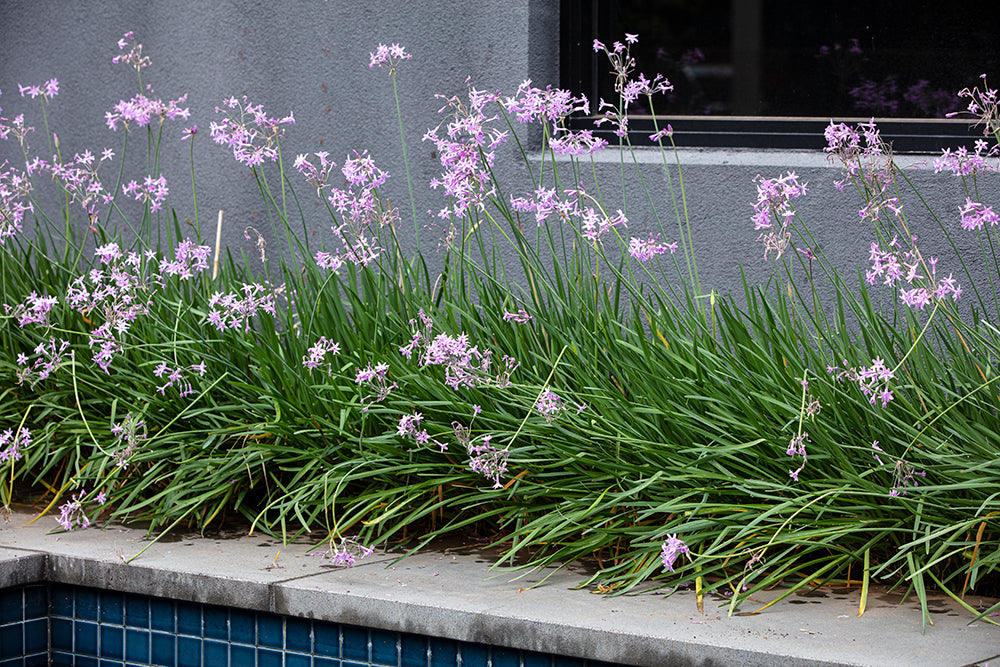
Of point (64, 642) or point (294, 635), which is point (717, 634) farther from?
point (64, 642)

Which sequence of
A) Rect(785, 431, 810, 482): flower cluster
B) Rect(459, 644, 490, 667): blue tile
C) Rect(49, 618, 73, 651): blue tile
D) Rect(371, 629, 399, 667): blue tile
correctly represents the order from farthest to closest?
Rect(49, 618, 73, 651): blue tile → Rect(371, 629, 399, 667): blue tile → Rect(459, 644, 490, 667): blue tile → Rect(785, 431, 810, 482): flower cluster

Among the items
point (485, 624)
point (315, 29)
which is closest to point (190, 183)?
point (315, 29)

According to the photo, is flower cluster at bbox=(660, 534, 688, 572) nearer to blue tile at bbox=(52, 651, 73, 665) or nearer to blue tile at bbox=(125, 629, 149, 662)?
blue tile at bbox=(125, 629, 149, 662)

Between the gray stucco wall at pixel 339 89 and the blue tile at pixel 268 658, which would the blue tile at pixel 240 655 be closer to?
the blue tile at pixel 268 658

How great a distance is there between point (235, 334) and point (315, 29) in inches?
75.1

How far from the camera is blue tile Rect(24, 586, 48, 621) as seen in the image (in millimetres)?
3213

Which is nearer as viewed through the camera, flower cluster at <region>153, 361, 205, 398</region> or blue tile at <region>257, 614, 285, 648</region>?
blue tile at <region>257, 614, 285, 648</region>

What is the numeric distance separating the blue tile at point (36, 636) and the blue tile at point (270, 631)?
68 centimetres

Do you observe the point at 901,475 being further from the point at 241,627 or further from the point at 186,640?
the point at 186,640

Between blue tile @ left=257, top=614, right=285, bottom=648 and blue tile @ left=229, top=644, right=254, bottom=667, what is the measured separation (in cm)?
4

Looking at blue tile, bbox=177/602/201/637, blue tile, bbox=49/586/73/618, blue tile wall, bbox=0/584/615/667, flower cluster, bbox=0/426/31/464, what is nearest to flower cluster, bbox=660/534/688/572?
blue tile wall, bbox=0/584/615/667

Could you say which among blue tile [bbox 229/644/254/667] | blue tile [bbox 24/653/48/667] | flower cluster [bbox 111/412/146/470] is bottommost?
blue tile [bbox 24/653/48/667]

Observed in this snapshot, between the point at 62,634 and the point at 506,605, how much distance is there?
1294mm

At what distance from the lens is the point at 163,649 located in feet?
10.1
